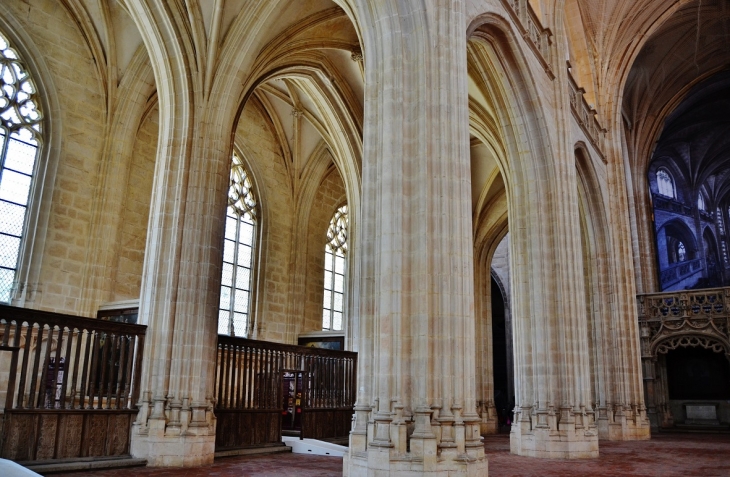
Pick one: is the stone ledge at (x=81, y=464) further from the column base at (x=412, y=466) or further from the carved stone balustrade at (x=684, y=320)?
the carved stone balustrade at (x=684, y=320)

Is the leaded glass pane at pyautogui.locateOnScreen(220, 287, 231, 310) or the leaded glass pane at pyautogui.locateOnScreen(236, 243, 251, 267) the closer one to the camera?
the leaded glass pane at pyautogui.locateOnScreen(220, 287, 231, 310)

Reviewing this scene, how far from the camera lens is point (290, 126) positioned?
20000 millimetres

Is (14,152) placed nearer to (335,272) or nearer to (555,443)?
(335,272)

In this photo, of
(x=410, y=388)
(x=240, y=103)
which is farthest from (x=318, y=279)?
(x=410, y=388)

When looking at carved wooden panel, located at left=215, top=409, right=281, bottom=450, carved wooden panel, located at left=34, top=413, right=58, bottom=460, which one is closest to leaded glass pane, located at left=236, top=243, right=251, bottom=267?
carved wooden panel, located at left=215, top=409, right=281, bottom=450

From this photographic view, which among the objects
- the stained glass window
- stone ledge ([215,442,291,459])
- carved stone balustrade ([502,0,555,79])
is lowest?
stone ledge ([215,442,291,459])

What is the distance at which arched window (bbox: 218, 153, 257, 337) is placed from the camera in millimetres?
18125

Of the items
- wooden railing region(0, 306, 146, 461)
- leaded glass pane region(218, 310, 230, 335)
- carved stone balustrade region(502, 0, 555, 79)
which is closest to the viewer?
wooden railing region(0, 306, 146, 461)

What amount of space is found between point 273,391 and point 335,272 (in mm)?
9405

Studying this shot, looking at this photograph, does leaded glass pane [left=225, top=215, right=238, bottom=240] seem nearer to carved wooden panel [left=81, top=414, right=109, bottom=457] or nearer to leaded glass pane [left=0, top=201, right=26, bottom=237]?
leaded glass pane [left=0, top=201, right=26, bottom=237]

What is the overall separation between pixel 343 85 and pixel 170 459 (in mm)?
10837

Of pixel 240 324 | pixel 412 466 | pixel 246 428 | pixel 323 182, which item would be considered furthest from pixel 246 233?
pixel 412 466

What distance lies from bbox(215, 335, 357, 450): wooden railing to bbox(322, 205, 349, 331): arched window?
6114mm

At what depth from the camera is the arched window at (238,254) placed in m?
18.1
